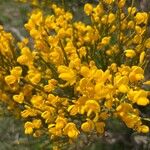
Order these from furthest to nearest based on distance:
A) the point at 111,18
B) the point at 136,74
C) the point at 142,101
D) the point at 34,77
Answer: the point at 111,18
the point at 34,77
the point at 136,74
the point at 142,101

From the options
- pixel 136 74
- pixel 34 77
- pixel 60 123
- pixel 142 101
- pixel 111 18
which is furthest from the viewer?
pixel 111 18

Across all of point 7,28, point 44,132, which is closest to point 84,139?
point 44,132

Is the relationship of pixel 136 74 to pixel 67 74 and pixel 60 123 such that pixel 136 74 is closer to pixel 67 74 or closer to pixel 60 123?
pixel 67 74

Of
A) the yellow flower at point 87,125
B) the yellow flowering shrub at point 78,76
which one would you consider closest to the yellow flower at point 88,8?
the yellow flowering shrub at point 78,76

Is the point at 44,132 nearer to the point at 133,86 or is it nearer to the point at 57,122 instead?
the point at 57,122

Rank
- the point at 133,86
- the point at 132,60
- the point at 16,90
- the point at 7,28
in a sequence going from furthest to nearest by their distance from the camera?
1. the point at 7,28
2. the point at 16,90
3. the point at 132,60
4. the point at 133,86

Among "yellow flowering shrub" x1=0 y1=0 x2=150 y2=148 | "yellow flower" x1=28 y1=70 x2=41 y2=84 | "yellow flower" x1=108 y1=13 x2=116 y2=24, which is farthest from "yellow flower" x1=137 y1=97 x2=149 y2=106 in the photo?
"yellow flower" x1=108 y1=13 x2=116 y2=24

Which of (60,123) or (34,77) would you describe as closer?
(60,123)

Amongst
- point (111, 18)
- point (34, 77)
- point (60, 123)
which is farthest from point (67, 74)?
point (111, 18)

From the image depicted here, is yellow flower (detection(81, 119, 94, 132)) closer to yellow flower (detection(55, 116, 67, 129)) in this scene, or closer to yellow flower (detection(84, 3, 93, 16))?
yellow flower (detection(55, 116, 67, 129))
